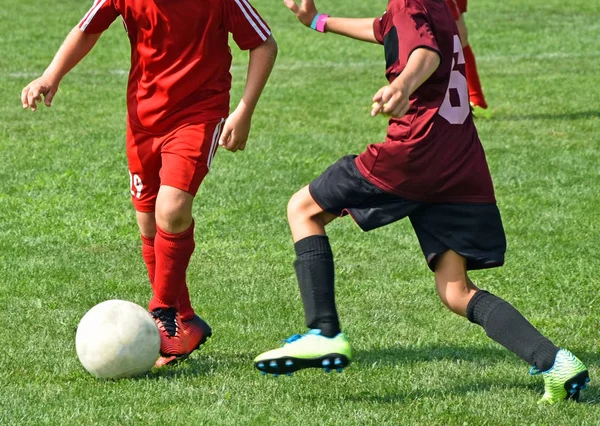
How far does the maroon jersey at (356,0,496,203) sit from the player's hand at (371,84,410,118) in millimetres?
490

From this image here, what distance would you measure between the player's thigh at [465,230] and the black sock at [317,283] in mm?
398

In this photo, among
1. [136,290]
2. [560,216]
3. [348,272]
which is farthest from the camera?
[560,216]

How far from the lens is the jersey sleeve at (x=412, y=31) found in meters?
4.07

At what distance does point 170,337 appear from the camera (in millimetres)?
4953

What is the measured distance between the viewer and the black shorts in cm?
434

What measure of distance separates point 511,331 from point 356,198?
0.78 meters

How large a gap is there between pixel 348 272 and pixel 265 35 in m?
2.13

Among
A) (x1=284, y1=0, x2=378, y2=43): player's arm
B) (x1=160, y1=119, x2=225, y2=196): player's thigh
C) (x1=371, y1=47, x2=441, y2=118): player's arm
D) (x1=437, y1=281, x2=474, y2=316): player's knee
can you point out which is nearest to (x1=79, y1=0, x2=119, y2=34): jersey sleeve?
(x1=160, y1=119, x2=225, y2=196): player's thigh

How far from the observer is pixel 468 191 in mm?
4367

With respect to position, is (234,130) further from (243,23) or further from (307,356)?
(307,356)

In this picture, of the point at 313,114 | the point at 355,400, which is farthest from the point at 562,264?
the point at 313,114

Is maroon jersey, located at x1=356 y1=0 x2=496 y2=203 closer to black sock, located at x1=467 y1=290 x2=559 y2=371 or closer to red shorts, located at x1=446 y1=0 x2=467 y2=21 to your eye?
black sock, located at x1=467 y1=290 x2=559 y2=371

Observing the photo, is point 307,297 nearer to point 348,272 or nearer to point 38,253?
point 348,272

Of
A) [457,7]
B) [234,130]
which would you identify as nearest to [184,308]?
[234,130]
